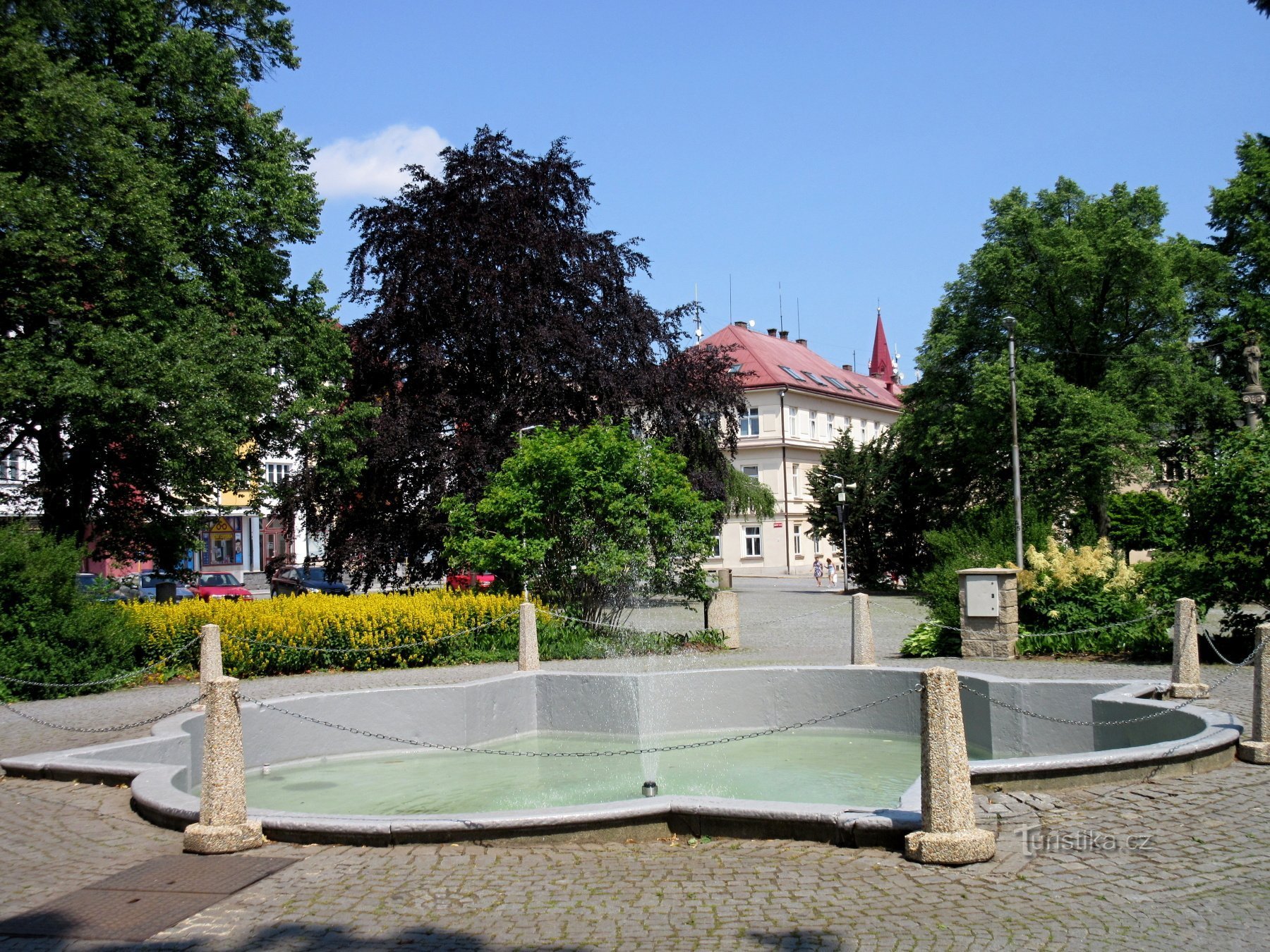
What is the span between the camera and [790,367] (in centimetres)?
7212

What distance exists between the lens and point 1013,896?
590cm

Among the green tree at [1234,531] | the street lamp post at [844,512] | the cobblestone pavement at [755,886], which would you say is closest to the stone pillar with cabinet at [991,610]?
the green tree at [1234,531]

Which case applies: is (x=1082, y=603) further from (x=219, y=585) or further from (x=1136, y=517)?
(x=219, y=585)

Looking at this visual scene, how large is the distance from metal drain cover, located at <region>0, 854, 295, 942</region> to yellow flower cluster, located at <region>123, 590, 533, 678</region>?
402 inches

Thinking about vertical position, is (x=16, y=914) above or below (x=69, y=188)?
below

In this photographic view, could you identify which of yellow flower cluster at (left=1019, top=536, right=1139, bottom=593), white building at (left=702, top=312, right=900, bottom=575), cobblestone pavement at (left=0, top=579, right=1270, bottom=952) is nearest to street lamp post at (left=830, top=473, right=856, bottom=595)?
white building at (left=702, top=312, right=900, bottom=575)

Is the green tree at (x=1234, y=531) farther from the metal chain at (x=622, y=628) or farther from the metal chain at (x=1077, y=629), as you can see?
the metal chain at (x=622, y=628)

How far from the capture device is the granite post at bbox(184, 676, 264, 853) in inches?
281

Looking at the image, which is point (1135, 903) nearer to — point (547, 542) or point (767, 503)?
point (547, 542)

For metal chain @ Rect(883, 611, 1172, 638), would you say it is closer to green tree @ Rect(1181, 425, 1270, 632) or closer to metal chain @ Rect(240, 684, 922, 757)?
green tree @ Rect(1181, 425, 1270, 632)

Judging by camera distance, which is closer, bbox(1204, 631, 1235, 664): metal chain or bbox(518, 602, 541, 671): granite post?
bbox(1204, 631, 1235, 664): metal chain

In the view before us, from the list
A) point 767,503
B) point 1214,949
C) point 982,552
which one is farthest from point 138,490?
point 767,503

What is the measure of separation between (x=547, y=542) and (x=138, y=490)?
10475 mm

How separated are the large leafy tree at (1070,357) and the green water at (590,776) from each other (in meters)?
26.6
